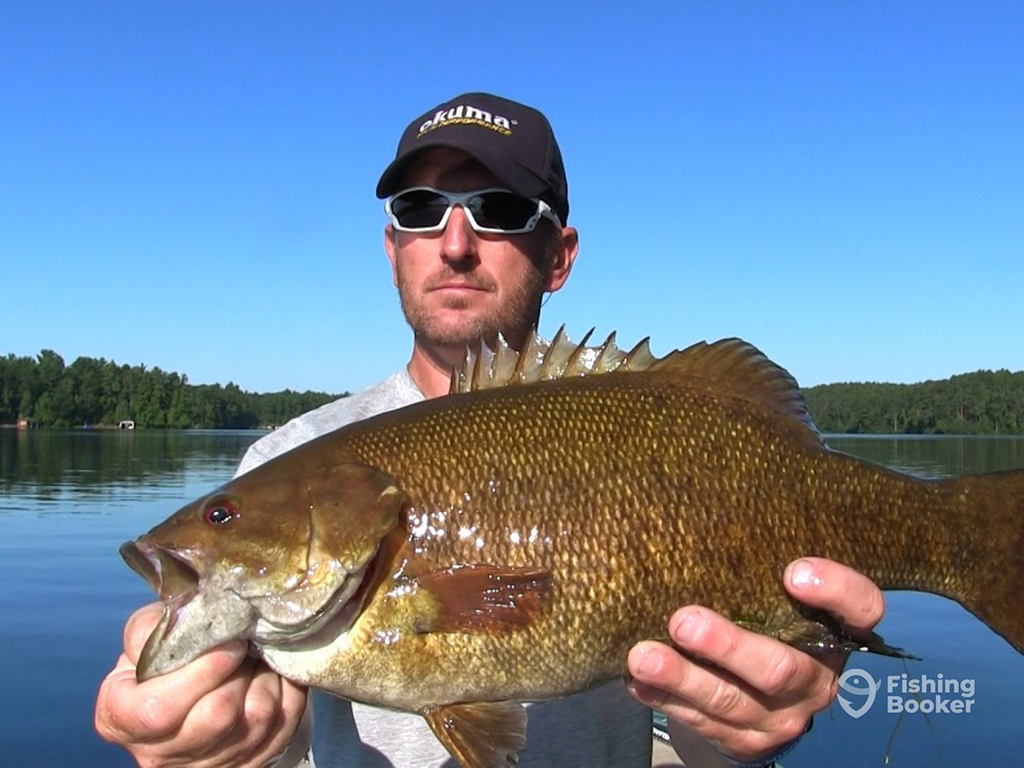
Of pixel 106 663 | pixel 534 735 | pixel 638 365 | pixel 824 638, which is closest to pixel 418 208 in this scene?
pixel 638 365

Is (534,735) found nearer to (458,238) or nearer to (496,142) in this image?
(458,238)

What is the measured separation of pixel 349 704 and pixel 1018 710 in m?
10.4

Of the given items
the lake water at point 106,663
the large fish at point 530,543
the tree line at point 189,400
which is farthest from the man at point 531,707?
the tree line at point 189,400

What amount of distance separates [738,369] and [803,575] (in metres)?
0.73

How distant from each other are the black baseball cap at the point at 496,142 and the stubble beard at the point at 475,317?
405mm

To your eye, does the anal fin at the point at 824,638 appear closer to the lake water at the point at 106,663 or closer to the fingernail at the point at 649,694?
the fingernail at the point at 649,694

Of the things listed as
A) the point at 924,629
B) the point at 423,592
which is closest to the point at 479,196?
the point at 423,592

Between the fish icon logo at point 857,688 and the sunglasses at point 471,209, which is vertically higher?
the sunglasses at point 471,209

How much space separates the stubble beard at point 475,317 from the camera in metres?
4.03

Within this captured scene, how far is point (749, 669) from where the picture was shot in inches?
95.0

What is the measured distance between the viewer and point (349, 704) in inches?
138

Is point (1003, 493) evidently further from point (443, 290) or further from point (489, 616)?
point (443, 290)

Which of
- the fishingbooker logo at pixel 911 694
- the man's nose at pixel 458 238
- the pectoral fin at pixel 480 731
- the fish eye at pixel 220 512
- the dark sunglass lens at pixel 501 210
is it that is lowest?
the fishingbooker logo at pixel 911 694

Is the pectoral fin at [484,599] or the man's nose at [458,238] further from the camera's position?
the man's nose at [458,238]
